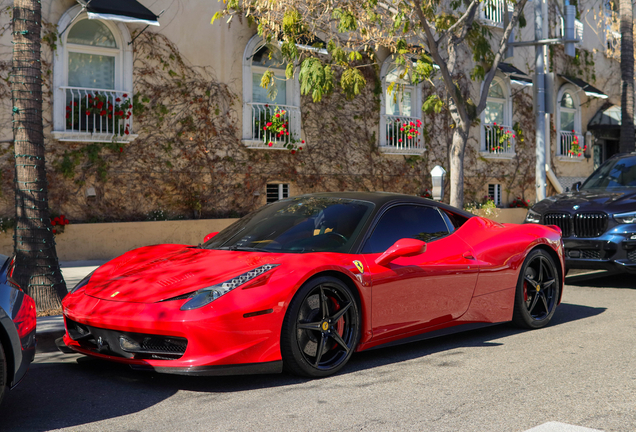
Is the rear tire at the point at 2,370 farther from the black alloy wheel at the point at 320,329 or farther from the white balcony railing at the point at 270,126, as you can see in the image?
the white balcony railing at the point at 270,126

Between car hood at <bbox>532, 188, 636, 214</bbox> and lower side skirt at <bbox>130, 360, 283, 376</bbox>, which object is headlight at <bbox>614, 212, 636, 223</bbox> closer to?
car hood at <bbox>532, 188, 636, 214</bbox>

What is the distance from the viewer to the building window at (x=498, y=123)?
2002 cm

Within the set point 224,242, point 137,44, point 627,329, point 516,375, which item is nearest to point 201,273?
point 224,242

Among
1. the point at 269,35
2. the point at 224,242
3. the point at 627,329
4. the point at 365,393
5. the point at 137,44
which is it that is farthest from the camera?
the point at 137,44

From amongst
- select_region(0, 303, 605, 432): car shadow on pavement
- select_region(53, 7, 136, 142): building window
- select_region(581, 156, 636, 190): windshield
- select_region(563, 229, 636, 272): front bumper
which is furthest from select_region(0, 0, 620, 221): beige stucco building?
select_region(0, 303, 605, 432): car shadow on pavement

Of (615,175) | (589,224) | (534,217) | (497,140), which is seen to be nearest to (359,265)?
(589,224)

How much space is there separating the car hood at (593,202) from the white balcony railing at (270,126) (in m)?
6.44

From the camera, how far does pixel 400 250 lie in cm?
514

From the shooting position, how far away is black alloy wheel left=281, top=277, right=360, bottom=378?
4562mm

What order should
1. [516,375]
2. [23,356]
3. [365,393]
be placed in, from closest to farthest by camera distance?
[23,356], [365,393], [516,375]

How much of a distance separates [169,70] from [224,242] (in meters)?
8.65

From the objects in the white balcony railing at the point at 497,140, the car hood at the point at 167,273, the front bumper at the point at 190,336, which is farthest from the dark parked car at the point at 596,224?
the white balcony railing at the point at 497,140

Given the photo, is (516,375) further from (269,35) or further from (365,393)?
(269,35)

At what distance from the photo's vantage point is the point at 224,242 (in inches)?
224
